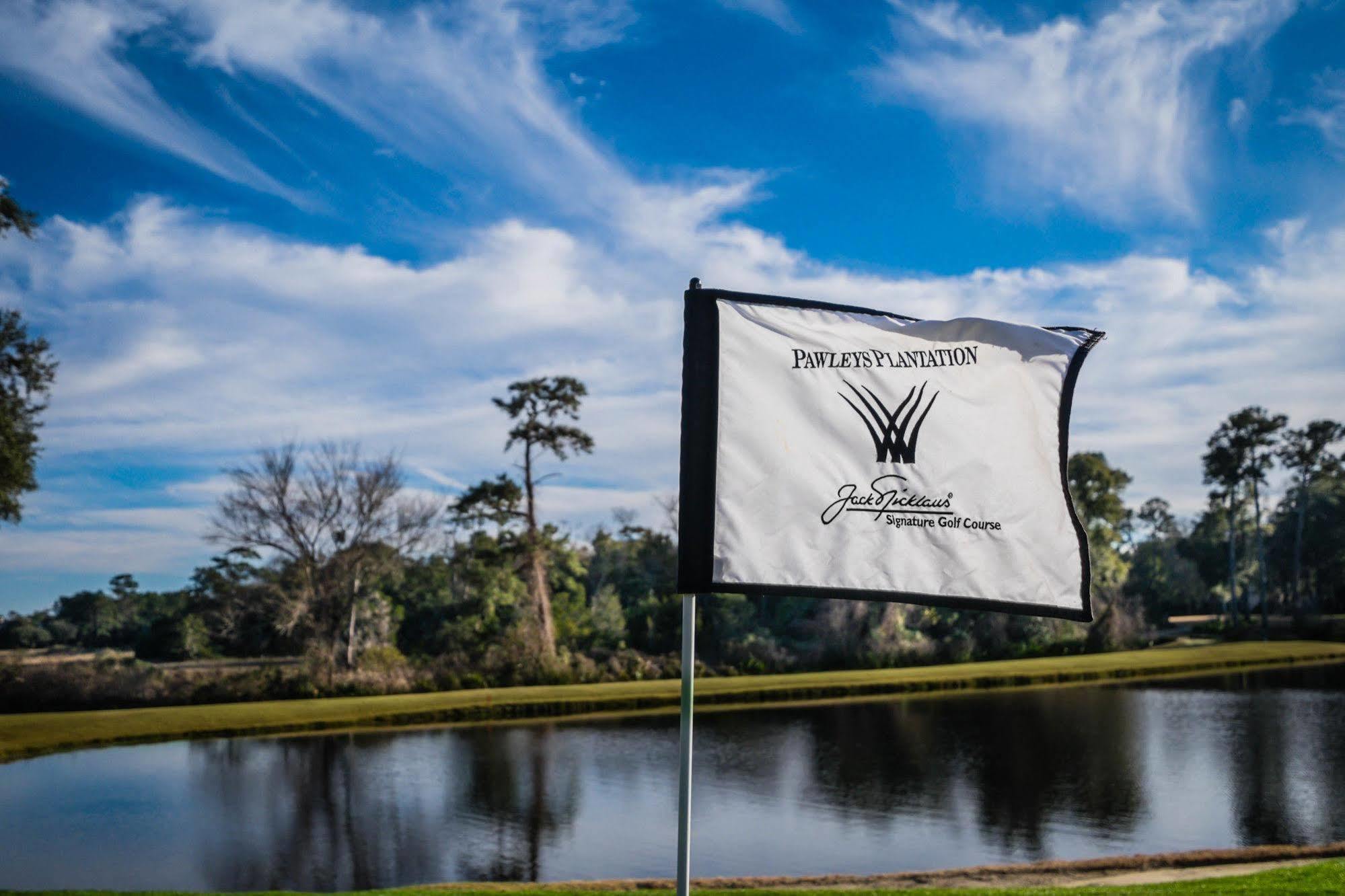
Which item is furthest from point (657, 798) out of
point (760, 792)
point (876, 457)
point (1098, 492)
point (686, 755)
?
point (1098, 492)

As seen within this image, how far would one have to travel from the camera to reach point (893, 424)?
176 inches

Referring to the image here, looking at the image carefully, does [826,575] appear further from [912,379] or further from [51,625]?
[51,625]

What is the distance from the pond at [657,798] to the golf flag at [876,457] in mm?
7409

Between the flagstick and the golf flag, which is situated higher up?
the golf flag

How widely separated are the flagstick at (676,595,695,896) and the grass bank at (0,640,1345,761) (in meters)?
20.0

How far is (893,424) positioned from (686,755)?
1748 millimetres

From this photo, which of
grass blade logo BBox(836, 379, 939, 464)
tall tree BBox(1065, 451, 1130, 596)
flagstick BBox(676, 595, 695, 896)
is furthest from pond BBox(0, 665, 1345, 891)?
tall tree BBox(1065, 451, 1130, 596)

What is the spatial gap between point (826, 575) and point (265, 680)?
2702 cm

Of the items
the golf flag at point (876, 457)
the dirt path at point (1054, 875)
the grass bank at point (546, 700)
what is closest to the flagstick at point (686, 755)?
the golf flag at point (876, 457)

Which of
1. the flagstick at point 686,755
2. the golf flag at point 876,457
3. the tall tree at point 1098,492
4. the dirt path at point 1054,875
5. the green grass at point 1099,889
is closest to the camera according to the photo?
the flagstick at point 686,755

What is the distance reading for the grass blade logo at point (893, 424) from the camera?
446cm

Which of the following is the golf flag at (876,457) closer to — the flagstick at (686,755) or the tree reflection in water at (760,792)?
the flagstick at (686,755)

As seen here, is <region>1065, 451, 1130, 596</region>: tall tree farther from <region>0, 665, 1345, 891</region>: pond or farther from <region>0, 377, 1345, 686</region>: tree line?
<region>0, 665, 1345, 891</region>: pond

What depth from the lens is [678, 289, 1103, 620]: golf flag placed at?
435cm
